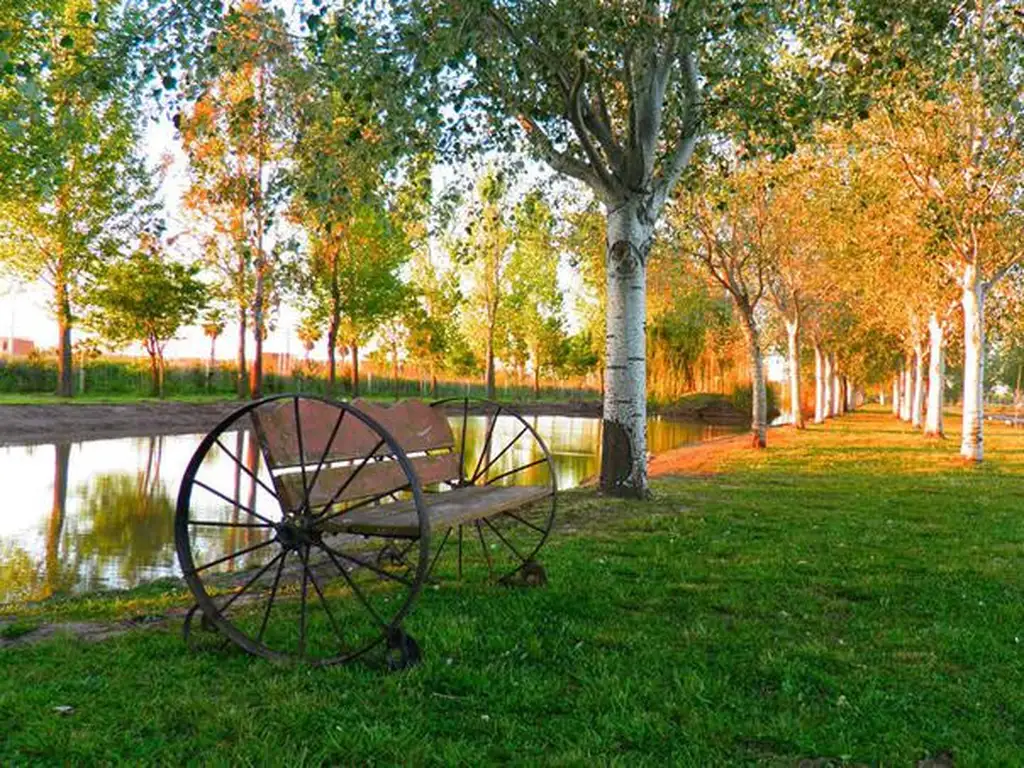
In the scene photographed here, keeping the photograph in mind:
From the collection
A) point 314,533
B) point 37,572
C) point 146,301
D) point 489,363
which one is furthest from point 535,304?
point 314,533

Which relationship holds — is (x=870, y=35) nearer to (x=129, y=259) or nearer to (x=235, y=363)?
(x=129, y=259)

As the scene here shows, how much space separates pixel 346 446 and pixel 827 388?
4002cm

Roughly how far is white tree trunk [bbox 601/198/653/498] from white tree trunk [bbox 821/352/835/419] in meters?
30.0

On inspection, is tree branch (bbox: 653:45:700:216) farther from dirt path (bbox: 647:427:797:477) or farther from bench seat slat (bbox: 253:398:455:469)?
dirt path (bbox: 647:427:797:477)

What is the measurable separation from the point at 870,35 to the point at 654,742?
28.8 feet

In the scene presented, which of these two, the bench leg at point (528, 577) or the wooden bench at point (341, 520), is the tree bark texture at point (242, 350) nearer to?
the wooden bench at point (341, 520)

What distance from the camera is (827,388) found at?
1575 inches

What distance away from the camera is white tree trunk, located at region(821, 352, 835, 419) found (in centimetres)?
3778

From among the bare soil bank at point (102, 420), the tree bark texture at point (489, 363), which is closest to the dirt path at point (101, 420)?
the bare soil bank at point (102, 420)

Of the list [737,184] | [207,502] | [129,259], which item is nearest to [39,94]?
[207,502]

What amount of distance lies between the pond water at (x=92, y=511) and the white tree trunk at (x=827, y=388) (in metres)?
23.0

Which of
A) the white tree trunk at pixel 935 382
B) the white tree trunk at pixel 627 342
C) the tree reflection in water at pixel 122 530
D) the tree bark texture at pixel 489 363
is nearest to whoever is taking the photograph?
the tree reflection in water at pixel 122 530

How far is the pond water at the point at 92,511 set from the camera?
6922mm

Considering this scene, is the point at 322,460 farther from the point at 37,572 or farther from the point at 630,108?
the point at 630,108
